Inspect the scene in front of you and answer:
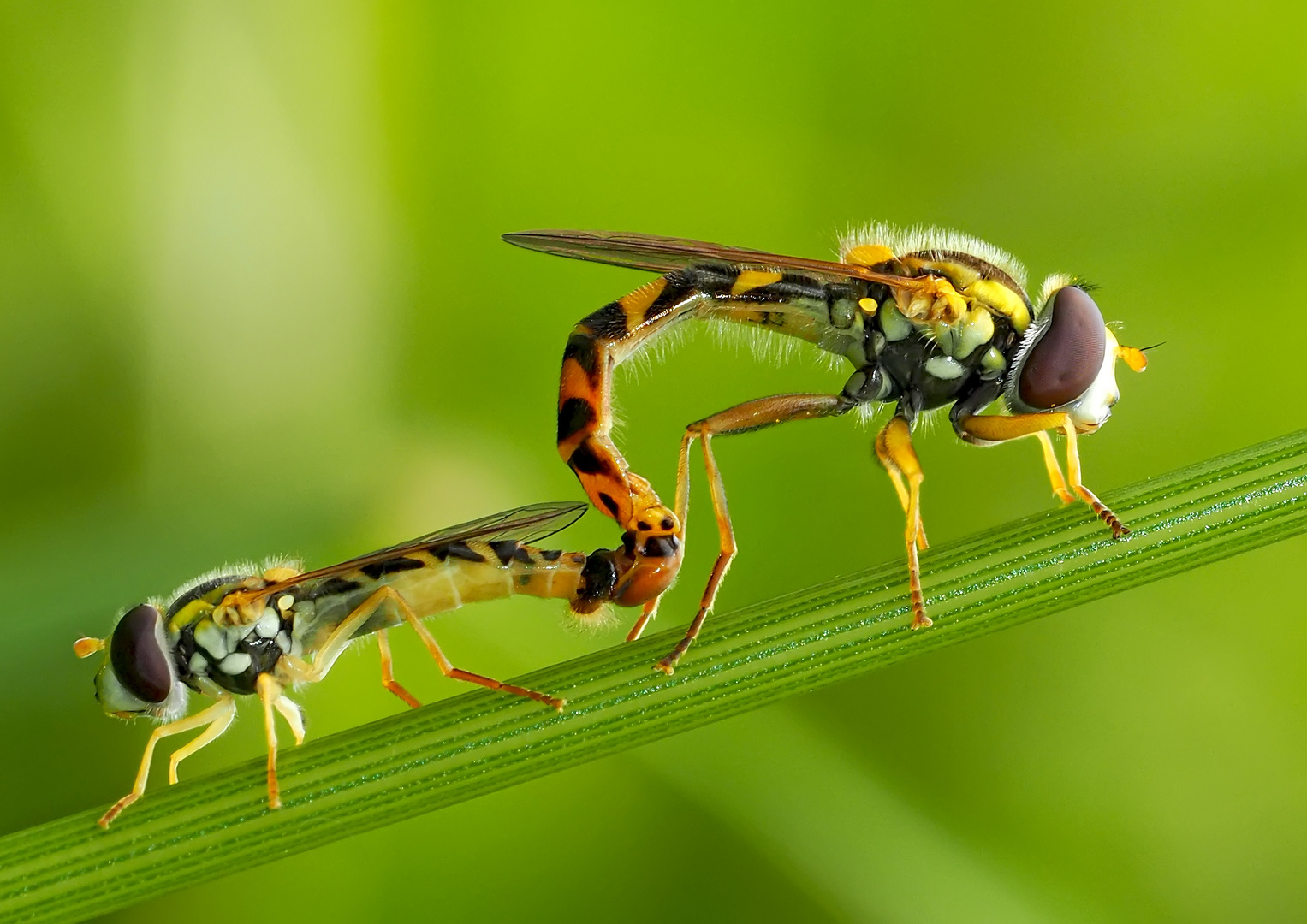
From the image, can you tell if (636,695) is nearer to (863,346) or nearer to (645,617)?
(645,617)

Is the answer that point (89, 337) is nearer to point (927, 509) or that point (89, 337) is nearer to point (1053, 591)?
point (927, 509)

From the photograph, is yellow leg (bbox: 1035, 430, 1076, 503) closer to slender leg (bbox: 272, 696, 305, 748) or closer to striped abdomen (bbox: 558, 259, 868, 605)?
striped abdomen (bbox: 558, 259, 868, 605)

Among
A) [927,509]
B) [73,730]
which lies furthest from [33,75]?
[927,509]

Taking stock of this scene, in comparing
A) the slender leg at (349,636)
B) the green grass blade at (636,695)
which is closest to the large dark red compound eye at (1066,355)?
the green grass blade at (636,695)

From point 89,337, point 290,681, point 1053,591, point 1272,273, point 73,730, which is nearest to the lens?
point 1053,591

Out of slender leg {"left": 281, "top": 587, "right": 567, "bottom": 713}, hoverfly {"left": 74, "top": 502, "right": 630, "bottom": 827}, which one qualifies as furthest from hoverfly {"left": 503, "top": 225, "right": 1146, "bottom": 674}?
slender leg {"left": 281, "top": 587, "right": 567, "bottom": 713}

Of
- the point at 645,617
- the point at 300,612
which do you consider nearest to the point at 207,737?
the point at 300,612
